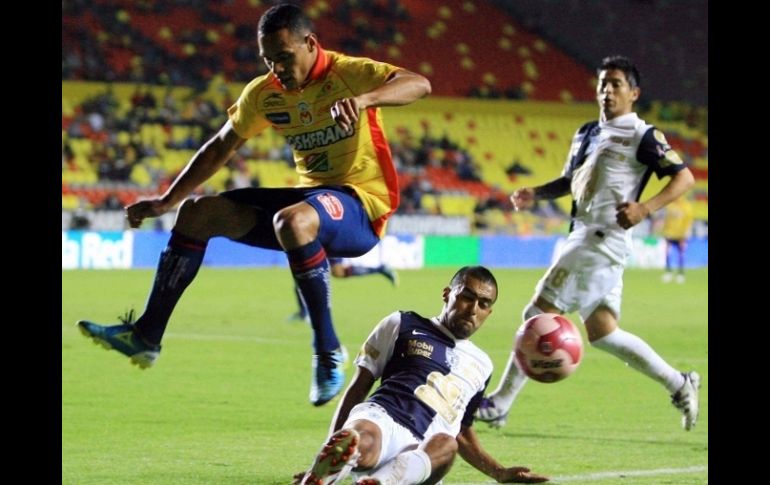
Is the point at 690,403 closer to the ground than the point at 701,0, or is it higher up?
closer to the ground

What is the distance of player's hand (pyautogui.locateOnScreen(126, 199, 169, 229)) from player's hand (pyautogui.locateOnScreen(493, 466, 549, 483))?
222cm

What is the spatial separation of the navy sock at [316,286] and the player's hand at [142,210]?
2.65ft

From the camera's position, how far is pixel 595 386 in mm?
11039

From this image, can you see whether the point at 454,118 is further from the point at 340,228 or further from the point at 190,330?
the point at 340,228

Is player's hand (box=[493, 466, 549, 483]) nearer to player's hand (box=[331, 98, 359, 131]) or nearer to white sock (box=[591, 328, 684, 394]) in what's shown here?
player's hand (box=[331, 98, 359, 131])

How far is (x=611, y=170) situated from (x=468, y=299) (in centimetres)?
262

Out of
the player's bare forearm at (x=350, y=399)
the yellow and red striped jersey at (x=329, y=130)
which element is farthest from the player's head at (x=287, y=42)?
the player's bare forearm at (x=350, y=399)

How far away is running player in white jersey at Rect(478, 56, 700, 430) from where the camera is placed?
27.0 ft

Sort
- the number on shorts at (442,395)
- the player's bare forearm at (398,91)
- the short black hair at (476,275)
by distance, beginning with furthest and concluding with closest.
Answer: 1. the player's bare forearm at (398,91)
2. the number on shorts at (442,395)
3. the short black hair at (476,275)

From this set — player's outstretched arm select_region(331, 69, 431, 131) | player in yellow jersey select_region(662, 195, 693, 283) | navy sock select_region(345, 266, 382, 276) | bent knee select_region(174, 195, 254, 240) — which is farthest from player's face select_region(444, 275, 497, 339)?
player in yellow jersey select_region(662, 195, 693, 283)

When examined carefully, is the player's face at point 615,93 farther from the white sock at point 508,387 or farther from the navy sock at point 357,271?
the navy sock at point 357,271

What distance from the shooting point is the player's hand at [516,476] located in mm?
6363
